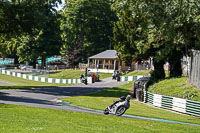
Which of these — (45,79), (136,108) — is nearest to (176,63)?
(136,108)

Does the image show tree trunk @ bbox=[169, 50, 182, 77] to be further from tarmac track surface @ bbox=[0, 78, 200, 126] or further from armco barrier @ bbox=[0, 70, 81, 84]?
armco barrier @ bbox=[0, 70, 81, 84]

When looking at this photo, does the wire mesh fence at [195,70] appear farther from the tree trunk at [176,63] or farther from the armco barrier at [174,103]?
the tree trunk at [176,63]

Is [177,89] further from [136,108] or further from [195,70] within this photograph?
[136,108]

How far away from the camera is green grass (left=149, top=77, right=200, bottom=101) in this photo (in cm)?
2227

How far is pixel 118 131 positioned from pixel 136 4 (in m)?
18.6

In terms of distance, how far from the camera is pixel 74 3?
74.9 metres

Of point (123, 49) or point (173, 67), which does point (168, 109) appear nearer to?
point (173, 67)

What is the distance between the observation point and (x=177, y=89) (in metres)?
25.1

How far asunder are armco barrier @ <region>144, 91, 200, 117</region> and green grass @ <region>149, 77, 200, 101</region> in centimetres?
58

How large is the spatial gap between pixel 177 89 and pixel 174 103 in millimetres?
2398

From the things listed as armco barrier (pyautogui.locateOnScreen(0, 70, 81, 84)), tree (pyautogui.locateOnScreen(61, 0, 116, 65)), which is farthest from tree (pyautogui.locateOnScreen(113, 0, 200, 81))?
tree (pyautogui.locateOnScreen(61, 0, 116, 65))

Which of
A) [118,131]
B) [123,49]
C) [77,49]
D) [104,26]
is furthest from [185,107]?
[104,26]

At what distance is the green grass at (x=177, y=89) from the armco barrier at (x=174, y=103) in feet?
1.92

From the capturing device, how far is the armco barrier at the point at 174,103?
817 inches
